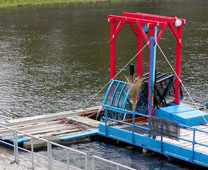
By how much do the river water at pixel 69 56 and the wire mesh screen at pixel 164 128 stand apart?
4.29ft

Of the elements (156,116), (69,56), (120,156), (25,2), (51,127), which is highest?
(25,2)

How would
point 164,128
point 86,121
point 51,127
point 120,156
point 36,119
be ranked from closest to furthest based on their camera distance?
point 164,128
point 120,156
point 51,127
point 86,121
point 36,119

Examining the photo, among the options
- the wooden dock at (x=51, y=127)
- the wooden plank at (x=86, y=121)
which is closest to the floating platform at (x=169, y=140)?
the wooden plank at (x=86, y=121)

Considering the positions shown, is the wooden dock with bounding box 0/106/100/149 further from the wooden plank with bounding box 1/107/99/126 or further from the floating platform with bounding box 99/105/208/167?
the floating platform with bounding box 99/105/208/167

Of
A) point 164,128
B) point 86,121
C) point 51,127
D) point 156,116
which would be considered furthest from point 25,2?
point 164,128

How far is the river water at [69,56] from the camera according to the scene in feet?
110

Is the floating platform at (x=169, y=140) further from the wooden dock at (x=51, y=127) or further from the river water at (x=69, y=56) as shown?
the wooden dock at (x=51, y=127)

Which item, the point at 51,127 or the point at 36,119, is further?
the point at 36,119

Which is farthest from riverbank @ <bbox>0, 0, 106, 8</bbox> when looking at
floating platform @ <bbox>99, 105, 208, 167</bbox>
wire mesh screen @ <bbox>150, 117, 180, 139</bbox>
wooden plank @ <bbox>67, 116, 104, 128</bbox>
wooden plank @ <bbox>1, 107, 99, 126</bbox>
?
wire mesh screen @ <bbox>150, 117, 180, 139</bbox>

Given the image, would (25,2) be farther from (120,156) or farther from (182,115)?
(120,156)

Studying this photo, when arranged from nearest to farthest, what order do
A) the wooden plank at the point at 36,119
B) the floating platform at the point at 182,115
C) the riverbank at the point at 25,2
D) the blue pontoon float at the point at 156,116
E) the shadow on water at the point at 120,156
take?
1. the blue pontoon float at the point at 156,116
2. the shadow on water at the point at 120,156
3. the floating platform at the point at 182,115
4. the wooden plank at the point at 36,119
5. the riverbank at the point at 25,2

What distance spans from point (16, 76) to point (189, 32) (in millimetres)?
27406

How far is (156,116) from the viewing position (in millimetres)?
23531

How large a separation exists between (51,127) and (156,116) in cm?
516
